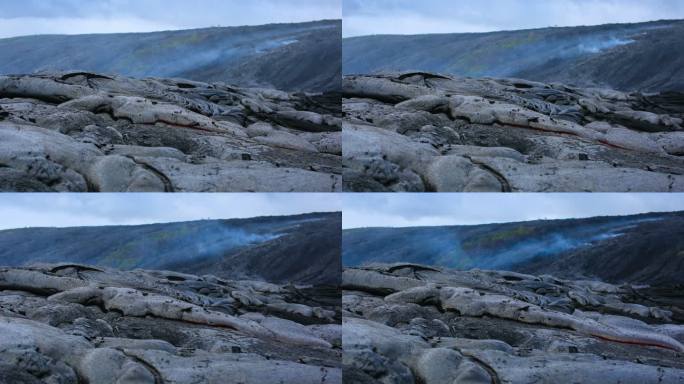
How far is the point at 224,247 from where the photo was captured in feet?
18.8

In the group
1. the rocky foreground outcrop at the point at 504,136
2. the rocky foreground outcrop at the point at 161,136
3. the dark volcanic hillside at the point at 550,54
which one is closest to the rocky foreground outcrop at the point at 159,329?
the rocky foreground outcrop at the point at 161,136

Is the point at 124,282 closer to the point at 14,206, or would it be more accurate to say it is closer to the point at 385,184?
the point at 14,206

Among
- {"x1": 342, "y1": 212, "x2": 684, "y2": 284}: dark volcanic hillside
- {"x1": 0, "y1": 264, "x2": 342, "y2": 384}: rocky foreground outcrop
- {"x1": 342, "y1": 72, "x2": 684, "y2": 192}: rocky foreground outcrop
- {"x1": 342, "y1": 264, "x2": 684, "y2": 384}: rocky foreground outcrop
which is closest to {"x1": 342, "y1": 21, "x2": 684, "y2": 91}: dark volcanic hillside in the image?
{"x1": 342, "y1": 72, "x2": 684, "y2": 192}: rocky foreground outcrop

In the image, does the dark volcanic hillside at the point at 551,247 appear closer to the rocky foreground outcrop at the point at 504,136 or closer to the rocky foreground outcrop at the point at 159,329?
the rocky foreground outcrop at the point at 504,136

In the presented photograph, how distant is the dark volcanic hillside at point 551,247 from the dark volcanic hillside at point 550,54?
828 millimetres

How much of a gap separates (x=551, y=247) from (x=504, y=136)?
684 millimetres

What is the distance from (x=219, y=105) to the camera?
5.79 m

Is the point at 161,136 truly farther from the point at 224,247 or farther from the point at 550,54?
the point at 550,54

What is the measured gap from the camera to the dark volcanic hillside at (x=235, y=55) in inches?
223

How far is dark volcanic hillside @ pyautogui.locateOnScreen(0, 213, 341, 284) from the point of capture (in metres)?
5.50

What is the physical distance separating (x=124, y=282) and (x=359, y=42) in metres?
1.90

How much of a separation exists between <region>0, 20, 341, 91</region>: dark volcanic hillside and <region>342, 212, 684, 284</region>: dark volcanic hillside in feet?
3.23

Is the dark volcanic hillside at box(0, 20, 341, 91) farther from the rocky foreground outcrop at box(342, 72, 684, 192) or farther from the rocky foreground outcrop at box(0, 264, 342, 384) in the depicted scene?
the rocky foreground outcrop at box(0, 264, 342, 384)

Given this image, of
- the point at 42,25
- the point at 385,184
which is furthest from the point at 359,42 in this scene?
the point at 42,25
